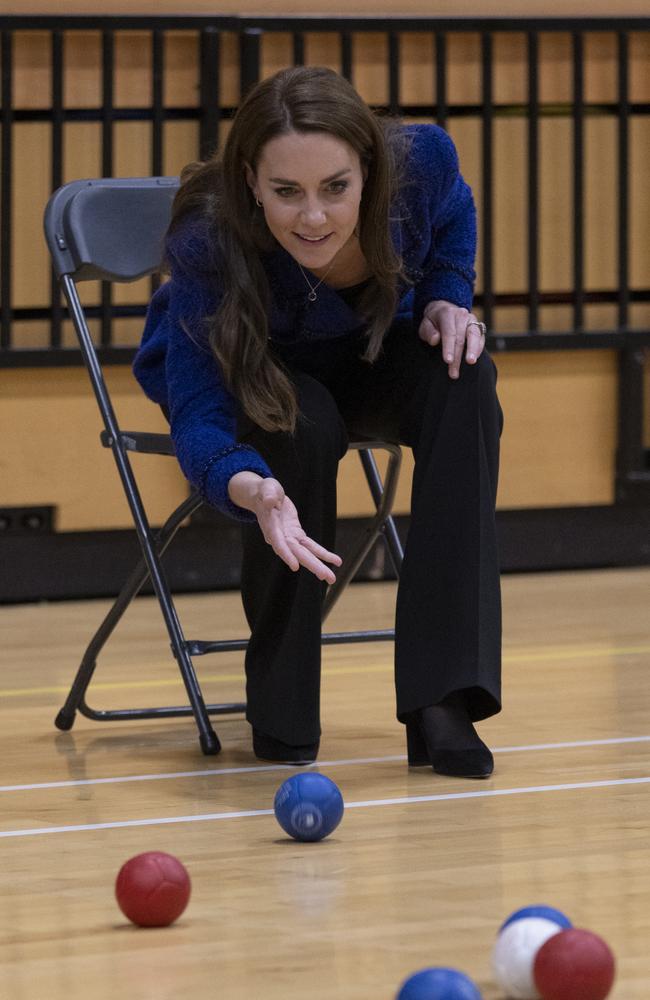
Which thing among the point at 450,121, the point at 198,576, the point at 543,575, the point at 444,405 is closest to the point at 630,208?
the point at 450,121

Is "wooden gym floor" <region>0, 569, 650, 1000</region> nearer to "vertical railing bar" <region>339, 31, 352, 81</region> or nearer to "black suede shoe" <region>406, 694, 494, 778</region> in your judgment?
"black suede shoe" <region>406, 694, 494, 778</region>

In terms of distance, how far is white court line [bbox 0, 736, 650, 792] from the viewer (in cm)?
233

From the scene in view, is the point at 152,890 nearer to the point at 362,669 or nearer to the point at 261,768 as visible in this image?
the point at 261,768

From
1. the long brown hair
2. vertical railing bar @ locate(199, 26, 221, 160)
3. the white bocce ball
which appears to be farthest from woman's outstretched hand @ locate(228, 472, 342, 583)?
vertical railing bar @ locate(199, 26, 221, 160)

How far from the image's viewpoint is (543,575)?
450cm

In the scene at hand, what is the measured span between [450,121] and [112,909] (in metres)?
3.02

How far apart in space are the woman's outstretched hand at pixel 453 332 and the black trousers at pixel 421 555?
0.02 metres

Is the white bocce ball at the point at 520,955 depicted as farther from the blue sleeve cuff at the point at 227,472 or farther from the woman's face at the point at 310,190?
the woman's face at the point at 310,190

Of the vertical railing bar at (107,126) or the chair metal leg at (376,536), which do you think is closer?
the chair metal leg at (376,536)

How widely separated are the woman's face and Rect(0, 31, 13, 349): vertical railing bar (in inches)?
77.3

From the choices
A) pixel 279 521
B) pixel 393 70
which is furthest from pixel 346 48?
pixel 279 521

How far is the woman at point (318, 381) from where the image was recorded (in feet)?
7.36

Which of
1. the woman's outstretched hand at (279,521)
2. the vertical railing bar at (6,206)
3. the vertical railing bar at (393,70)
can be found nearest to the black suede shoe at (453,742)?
the woman's outstretched hand at (279,521)

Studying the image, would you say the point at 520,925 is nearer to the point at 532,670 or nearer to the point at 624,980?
the point at 624,980
